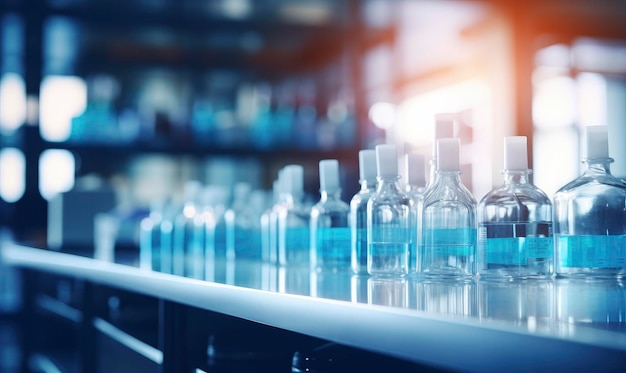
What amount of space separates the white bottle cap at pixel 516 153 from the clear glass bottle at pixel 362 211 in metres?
0.28

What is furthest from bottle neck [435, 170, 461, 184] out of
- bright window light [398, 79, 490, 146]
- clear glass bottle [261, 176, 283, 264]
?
bright window light [398, 79, 490, 146]

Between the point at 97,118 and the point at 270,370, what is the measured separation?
314 centimetres

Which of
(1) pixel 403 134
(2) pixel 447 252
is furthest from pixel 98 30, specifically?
(2) pixel 447 252

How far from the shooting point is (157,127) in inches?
166

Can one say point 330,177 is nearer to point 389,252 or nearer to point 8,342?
point 389,252

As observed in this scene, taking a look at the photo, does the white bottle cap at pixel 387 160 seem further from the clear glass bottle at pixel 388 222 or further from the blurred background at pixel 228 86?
the blurred background at pixel 228 86

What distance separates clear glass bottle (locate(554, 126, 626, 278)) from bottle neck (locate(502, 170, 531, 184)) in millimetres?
62

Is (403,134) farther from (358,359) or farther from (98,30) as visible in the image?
(358,359)

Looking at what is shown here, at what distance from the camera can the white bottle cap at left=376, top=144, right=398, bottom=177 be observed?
4.13 ft

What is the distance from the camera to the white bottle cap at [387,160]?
1259 mm

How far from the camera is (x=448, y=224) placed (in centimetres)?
114

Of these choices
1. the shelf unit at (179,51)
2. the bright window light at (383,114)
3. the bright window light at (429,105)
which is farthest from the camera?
the bright window light at (429,105)

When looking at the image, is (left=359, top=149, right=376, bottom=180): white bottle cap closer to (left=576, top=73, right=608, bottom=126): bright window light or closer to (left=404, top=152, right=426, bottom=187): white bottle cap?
(left=404, top=152, right=426, bottom=187): white bottle cap

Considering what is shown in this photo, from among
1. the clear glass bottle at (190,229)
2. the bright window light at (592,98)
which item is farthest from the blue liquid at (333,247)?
the bright window light at (592,98)
